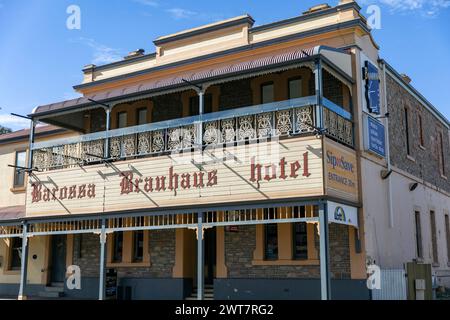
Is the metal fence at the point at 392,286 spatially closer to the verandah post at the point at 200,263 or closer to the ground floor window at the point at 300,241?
the ground floor window at the point at 300,241

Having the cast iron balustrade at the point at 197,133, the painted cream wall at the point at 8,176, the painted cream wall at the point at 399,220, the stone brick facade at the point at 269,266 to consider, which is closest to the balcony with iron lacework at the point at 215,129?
the cast iron balustrade at the point at 197,133

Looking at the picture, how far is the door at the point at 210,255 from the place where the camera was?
17.1 m

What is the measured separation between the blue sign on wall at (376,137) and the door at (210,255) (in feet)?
18.1

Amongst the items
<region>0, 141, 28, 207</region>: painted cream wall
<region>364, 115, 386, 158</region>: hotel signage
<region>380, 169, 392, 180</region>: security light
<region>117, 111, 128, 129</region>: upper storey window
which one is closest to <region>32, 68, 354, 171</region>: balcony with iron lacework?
<region>117, 111, 128, 129</region>: upper storey window

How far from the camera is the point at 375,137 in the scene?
605 inches

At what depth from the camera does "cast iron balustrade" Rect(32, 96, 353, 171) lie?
13203mm

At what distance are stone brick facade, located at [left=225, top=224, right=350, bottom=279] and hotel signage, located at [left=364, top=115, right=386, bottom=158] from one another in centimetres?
241

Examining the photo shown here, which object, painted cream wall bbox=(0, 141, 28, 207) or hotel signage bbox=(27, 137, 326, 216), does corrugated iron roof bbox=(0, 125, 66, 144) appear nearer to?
painted cream wall bbox=(0, 141, 28, 207)

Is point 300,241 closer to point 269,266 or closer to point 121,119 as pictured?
point 269,266

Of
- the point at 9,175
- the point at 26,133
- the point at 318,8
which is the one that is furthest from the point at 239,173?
the point at 9,175

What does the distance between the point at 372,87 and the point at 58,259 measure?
12760mm
